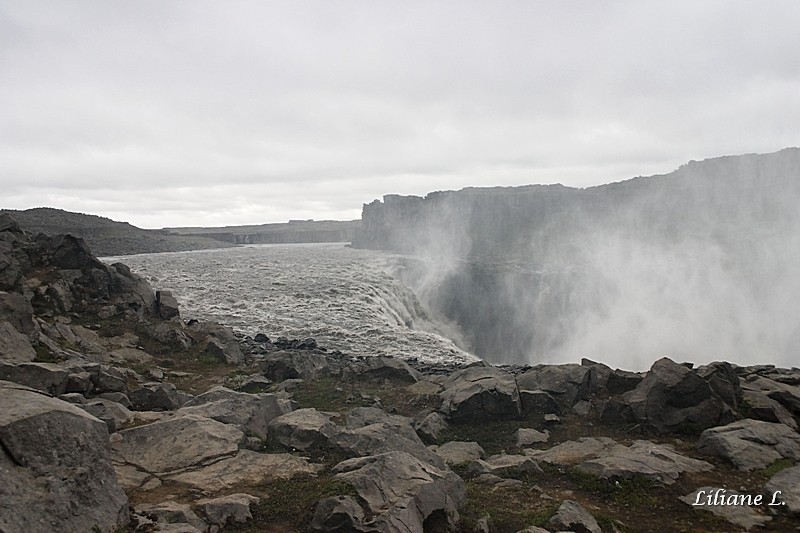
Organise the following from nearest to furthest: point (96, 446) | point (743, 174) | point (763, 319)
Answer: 1. point (96, 446)
2. point (763, 319)
3. point (743, 174)

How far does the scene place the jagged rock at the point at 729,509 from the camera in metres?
9.63

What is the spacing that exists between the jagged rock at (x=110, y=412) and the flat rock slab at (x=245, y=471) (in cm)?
290

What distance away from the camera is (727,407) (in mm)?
15242

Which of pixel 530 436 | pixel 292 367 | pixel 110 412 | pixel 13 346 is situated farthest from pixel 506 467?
pixel 13 346

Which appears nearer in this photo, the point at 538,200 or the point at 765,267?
the point at 765,267

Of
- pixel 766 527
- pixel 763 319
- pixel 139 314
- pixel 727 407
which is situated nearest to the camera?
pixel 766 527

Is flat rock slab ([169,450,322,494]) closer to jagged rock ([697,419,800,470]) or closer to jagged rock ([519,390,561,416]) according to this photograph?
jagged rock ([519,390,561,416])

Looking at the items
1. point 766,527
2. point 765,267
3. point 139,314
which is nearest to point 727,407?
point 766,527

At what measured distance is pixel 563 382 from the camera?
19.3 metres

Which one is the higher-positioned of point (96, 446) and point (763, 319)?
point (96, 446)

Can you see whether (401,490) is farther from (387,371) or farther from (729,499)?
(387,371)

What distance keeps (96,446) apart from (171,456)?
122 inches

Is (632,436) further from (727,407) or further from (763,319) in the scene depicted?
(763,319)

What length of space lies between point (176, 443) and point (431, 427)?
25.7 ft
